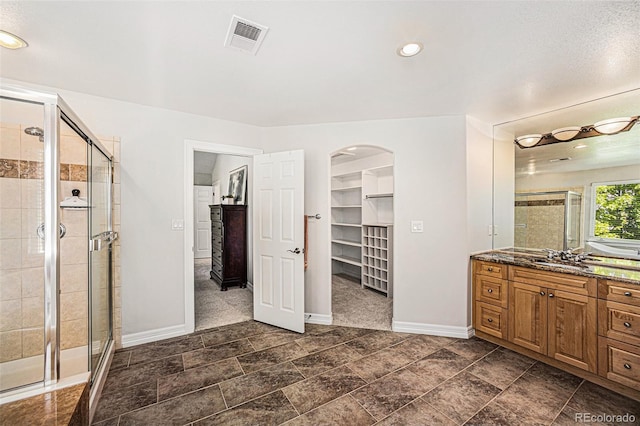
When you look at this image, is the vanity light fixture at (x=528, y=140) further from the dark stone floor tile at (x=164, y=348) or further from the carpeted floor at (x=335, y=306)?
the dark stone floor tile at (x=164, y=348)

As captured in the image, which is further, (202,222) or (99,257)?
(202,222)

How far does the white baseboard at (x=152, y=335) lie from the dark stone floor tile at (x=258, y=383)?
3.71 ft

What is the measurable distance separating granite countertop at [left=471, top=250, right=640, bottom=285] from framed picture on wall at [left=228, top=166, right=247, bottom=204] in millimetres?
3801

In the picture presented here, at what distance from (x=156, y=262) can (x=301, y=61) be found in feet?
8.11

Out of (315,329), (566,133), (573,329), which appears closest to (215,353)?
(315,329)

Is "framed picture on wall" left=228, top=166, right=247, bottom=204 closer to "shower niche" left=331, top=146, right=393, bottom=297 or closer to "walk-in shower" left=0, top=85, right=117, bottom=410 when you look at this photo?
"shower niche" left=331, top=146, right=393, bottom=297

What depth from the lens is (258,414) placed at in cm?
176

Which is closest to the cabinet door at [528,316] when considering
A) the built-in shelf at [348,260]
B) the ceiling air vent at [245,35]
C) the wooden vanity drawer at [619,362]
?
the wooden vanity drawer at [619,362]

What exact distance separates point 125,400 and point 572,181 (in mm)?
4434

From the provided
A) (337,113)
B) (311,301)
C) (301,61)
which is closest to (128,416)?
(311,301)

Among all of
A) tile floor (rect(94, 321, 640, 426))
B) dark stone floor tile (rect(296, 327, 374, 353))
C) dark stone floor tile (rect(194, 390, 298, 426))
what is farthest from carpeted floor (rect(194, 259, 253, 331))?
dark stone floor tile (rect(194, 390, 298, 426))

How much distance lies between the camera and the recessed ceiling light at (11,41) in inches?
66.3

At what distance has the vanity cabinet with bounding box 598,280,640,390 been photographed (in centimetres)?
188

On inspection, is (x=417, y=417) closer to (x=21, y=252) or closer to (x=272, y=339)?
(x=272, y=339)
